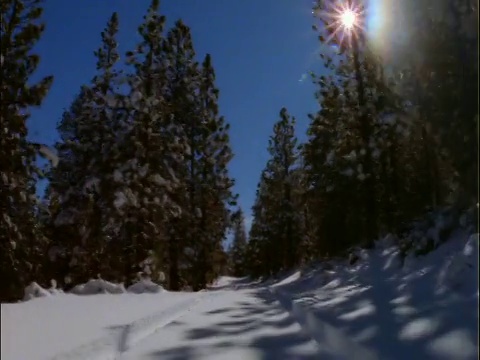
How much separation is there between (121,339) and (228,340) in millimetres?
1636

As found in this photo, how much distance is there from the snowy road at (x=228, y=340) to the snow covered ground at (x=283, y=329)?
1cm

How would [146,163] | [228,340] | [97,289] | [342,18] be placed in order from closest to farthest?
[228,340]
[97,289]
[342,18]
[146,163]

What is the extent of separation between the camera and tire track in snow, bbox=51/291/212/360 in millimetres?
5430

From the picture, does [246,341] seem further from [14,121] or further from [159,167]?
[159,167]

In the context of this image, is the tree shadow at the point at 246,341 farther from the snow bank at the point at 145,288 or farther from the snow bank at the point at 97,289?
the snow bank at the point at 145,288

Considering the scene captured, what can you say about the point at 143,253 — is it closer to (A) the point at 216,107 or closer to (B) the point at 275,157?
(A) the point at 216,107

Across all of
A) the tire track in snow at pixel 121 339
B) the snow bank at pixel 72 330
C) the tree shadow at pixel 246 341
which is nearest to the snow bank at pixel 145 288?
the tire track in snow at pixel 121 339

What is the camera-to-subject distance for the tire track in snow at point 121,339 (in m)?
5.43

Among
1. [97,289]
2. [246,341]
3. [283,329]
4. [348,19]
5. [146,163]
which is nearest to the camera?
[246,341]

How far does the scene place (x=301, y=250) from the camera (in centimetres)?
5216

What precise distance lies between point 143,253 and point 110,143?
602 cm

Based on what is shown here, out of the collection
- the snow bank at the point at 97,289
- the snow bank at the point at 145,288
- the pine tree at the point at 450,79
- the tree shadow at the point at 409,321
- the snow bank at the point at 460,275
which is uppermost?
the pine tree at the point at 450,79

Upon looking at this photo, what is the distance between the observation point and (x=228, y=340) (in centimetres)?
764

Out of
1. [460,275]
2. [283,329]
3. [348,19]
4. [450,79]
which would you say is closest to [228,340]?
[283,329]
